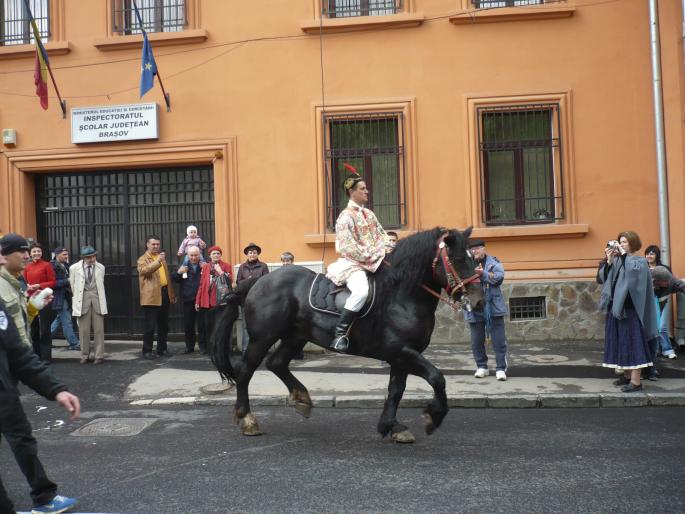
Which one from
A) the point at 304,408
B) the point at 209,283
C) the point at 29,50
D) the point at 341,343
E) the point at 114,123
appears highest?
the point at 29,50

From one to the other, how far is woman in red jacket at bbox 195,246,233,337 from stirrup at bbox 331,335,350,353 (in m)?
5.19

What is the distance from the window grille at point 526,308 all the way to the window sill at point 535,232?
44.5 inches

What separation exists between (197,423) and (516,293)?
6.72m

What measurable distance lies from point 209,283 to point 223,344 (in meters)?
4.27

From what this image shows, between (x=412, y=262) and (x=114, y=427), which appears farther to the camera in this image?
(x=114, y=427)

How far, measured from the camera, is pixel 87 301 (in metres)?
11.5

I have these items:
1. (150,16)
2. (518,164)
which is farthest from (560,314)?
(150,16)

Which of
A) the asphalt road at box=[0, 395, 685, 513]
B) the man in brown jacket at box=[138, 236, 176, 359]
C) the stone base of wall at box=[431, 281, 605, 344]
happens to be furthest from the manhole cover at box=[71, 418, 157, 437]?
the stone base of wall at box=[431, 281, 605, 344]

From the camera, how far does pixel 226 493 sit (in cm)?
507

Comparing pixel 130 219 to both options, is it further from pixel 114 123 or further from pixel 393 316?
pixel 393 316

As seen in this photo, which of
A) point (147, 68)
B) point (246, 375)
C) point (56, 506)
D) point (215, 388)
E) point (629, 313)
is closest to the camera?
point (56, 506)

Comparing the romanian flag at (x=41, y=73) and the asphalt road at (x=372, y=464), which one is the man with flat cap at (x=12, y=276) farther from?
the romanian flag at (x=41, y=73)

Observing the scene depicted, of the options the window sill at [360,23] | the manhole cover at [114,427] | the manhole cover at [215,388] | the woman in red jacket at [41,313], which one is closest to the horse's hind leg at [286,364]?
the manhole cover at [114,427]

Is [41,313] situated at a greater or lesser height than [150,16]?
lesser
